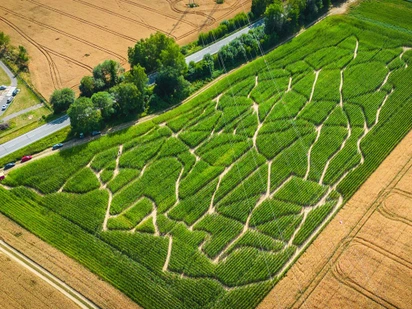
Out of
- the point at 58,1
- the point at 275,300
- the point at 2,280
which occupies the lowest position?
the point at 275,300

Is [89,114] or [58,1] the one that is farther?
[58,1]

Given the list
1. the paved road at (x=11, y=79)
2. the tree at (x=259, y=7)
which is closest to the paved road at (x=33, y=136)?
the paved road at (x=11, y=79)

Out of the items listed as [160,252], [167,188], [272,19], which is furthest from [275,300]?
[272,19]

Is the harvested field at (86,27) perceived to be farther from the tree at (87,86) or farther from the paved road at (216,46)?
the paved road at (216,46)

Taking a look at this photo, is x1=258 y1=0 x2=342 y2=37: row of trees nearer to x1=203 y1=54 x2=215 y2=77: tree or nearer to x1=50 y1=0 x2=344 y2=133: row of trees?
x1=50 y1=0 x2=344 y2=133: row of trees

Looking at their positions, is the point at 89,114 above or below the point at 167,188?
above

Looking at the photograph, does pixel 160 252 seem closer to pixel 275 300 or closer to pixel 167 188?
pixel 167 188
